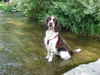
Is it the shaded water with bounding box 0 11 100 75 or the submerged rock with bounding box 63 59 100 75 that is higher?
the submerged rock with bounding box 63 59 100 75

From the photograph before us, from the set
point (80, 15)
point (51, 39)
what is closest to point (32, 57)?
point (51, 39)

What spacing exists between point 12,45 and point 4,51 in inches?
24.9

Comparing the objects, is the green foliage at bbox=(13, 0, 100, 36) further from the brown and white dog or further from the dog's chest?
the dog's chest

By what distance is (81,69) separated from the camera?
3.33 m

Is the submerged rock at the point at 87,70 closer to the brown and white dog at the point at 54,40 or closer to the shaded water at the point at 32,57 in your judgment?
the shaded water at the point at 32,57

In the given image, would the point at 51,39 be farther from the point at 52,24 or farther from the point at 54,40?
the point at 52,24

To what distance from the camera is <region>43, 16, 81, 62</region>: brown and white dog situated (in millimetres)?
4140

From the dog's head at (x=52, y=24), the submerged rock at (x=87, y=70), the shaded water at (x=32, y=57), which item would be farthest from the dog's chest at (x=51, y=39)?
the submerged rock at (x=87, y=70)

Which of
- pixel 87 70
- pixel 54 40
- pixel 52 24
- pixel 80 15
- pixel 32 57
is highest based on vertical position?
pixel 52 24

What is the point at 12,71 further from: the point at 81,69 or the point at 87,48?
the point at 87,48

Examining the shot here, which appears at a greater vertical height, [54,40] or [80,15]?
[80,15]

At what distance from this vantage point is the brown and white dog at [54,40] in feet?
13.6

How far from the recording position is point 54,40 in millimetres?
4230

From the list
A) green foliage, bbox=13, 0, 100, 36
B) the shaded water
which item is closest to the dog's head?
the shaded water
